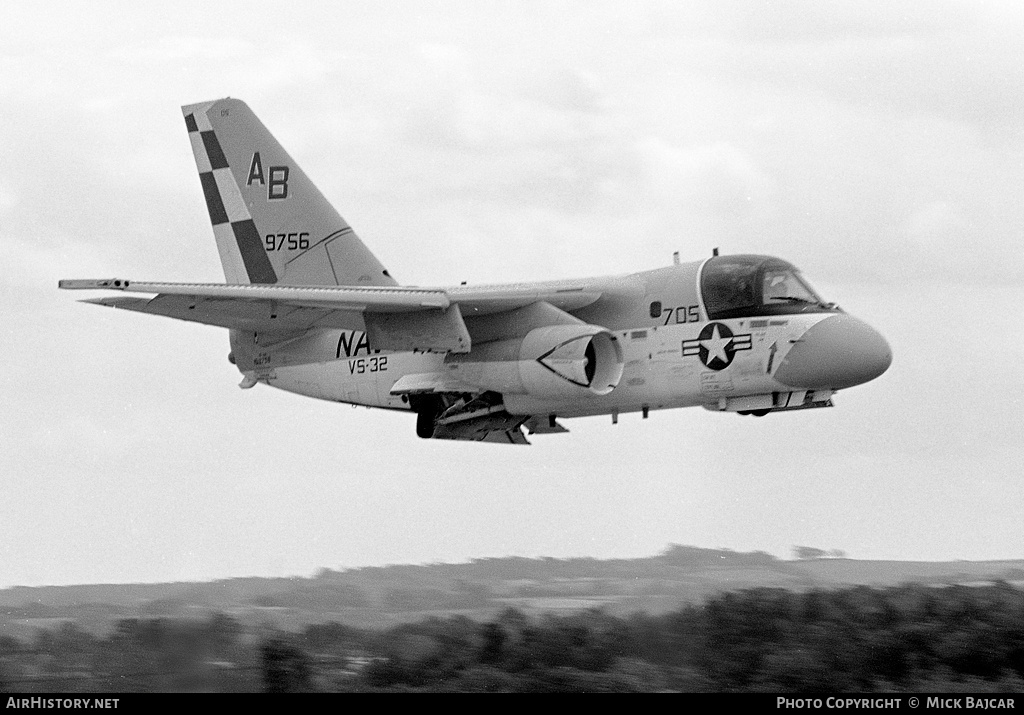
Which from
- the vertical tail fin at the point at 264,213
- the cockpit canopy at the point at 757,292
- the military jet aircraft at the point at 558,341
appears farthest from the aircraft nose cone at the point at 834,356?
the vertical tail fin at the point at 264,213

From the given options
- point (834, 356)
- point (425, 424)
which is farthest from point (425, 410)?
point (834, 356)

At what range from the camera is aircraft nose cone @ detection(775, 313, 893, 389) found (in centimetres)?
2384

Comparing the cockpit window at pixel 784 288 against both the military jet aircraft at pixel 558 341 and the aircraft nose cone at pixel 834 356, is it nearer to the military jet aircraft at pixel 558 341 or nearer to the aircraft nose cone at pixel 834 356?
the military jet aircraft at pixel 558 341

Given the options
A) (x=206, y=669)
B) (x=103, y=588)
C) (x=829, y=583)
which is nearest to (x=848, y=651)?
(x=829, y=583)

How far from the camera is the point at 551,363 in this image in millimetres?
24469

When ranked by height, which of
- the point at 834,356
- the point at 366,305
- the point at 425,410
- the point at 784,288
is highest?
the point at 784,288

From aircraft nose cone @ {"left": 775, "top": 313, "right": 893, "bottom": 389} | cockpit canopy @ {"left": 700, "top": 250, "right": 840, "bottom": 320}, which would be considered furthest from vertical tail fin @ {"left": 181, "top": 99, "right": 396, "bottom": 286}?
aircraft nose cone @ {"left": 775, "top": 313, "right": 893, "bottom": 389}

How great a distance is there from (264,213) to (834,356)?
10.1m

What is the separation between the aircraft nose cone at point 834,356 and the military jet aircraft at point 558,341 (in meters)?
0.02

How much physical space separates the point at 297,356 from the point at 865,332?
29.7 feet

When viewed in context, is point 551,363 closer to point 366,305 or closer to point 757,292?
point 366,305

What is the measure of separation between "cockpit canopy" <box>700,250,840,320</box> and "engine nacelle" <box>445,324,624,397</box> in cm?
163

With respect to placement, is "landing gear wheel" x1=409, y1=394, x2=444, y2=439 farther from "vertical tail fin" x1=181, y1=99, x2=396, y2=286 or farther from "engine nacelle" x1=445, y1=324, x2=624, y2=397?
"vertical tail fin" x1=181, y1=99, x2=396, y2=286
